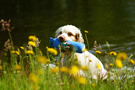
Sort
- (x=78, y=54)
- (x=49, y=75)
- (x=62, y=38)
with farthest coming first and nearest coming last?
(x=78, y=54)
(x=62, y=38)
(x=49, y=75)

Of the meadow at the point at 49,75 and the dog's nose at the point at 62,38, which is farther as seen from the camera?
the dog's nose at the point at 62,38

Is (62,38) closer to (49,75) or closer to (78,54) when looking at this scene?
(78,54)

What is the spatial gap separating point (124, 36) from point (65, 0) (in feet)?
79.9

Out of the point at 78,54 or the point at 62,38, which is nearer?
the point at 62,38

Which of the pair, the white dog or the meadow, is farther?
the white dog

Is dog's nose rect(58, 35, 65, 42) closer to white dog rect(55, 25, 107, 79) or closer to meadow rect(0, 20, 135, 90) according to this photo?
white dog rect(55, 25, 107, 79)

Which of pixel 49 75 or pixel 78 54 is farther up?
pixel 78 54

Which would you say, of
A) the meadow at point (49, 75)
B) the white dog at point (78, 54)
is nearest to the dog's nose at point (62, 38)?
the white dog at point (78, 54)

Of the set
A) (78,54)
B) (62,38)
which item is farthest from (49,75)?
(78,54)

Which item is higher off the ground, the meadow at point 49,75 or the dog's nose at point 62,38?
the dog's nose at point 62,38

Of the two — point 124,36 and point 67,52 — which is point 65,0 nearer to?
point 124,36

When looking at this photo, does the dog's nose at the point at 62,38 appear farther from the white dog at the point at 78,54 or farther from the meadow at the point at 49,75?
the meadow at the point at 49,75

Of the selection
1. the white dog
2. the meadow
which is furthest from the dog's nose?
the meadow

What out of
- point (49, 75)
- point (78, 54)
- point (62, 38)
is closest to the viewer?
point (49, 75)
